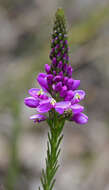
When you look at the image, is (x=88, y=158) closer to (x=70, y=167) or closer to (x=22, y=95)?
(x=70, y=167)

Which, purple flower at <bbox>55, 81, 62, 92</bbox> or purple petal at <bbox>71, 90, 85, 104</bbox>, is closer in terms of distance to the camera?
purple flower at <bbox>55, 81, 62, 92</bbox>

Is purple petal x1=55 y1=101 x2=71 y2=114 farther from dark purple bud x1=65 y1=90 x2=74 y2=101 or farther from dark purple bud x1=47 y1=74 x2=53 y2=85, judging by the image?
dark purple bud x1=47 y1=74 x2=53 y2=85

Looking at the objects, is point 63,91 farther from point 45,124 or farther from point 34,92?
point 45,124

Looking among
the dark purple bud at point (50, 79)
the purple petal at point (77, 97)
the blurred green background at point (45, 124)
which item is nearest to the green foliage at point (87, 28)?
the blurred green background at point (45, 124)

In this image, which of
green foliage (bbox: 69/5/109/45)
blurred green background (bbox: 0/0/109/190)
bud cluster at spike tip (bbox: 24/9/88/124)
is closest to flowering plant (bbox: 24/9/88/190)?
bud cluster at spike tip (bbox: 24/9/88/124)

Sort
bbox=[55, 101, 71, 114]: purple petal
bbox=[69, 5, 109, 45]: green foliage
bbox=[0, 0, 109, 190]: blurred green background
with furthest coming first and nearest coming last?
bbox=[69, 5, 109, 45]: green foliage < bbox=[0, 0, 109, 190]: blurred green background < bbox=[55, 101, 71, 114]: purple petal

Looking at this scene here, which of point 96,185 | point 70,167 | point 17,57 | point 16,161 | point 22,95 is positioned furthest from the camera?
point 17,57

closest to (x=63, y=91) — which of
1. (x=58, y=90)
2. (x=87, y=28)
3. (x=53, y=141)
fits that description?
(x=58, y=90)

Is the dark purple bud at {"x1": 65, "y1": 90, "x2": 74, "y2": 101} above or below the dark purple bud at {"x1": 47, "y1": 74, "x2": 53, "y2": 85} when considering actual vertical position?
below

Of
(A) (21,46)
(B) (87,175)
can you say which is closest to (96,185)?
(B) (87,175)
